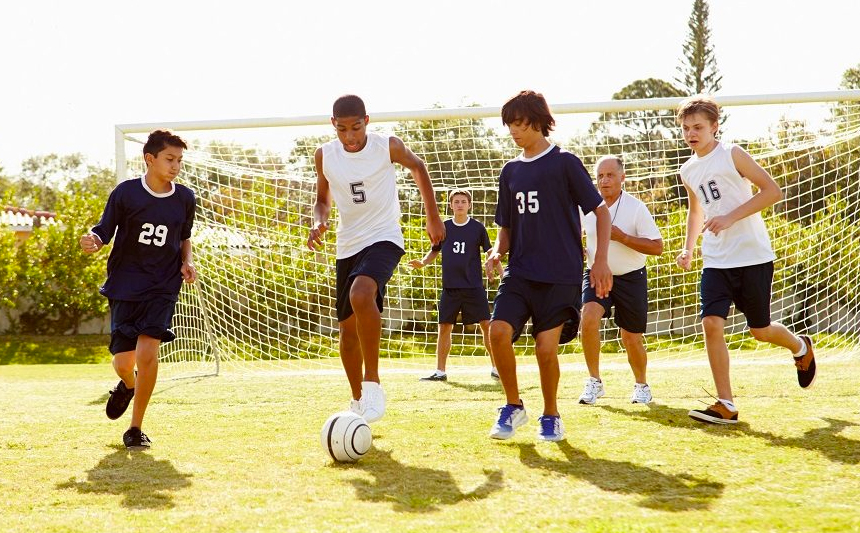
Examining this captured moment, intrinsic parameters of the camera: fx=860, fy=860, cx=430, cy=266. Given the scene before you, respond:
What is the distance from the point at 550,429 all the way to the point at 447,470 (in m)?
0.83

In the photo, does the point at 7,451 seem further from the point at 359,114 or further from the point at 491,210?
the point at 491,210

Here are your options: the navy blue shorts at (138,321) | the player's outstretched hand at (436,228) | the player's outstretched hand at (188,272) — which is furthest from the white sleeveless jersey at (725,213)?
the navy blue shorts at (138,321)

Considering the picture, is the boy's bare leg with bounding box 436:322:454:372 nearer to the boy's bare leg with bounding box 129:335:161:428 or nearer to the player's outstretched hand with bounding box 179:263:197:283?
the player's outstretched hand with bounding box 179:263:197:283

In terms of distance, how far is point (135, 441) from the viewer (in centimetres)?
456

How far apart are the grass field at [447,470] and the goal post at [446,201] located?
3147 millimetres

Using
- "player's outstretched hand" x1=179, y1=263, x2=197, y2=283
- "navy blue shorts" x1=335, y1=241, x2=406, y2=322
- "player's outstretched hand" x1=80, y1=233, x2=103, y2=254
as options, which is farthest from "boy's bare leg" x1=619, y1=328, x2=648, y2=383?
"player's outstretched hand" x1=80, y1=233, x2=103, y2=254

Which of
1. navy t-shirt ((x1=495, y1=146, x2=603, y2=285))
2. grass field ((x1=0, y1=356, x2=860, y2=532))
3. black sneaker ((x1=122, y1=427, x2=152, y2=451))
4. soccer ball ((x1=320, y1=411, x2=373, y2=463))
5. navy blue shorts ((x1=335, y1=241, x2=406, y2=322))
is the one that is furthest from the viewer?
navy blue shorts ((x1=335, y1=241, x2=406, y2=322))

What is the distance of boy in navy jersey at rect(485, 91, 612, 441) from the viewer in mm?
4305

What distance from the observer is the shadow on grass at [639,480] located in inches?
120

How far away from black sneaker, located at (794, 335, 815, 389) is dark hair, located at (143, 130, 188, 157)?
4039mm

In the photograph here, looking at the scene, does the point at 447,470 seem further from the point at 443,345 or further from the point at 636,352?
the point at 443,345

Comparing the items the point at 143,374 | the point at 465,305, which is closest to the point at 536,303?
the point at 143,374

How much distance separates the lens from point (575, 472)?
3598mm

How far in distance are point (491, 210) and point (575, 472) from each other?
829 centimetres
